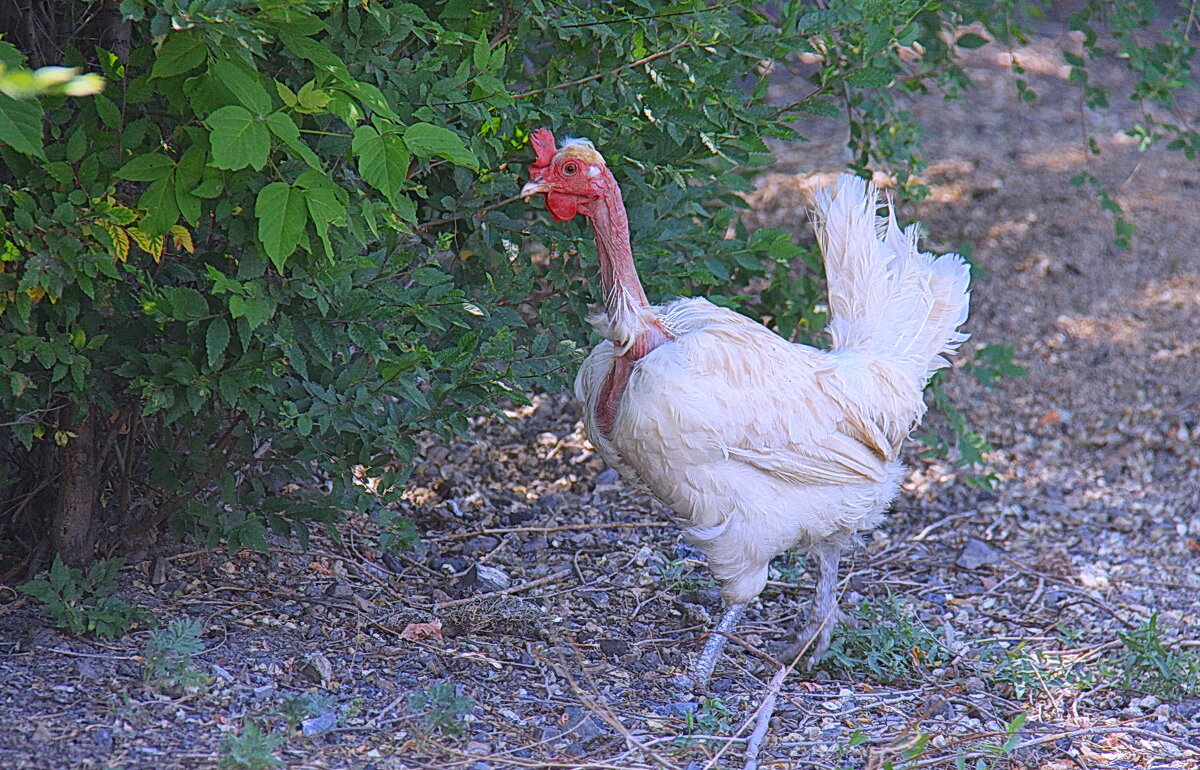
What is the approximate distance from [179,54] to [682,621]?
9.29 feet

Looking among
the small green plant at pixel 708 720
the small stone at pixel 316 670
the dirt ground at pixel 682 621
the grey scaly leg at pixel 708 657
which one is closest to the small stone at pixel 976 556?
the dirt ground at pixel 682 621

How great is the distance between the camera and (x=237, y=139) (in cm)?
257

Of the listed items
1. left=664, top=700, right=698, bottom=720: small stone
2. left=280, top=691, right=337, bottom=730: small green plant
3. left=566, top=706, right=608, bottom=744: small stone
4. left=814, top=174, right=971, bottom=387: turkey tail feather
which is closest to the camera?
left=280, top=691, right=337, bottom=730: small green plant

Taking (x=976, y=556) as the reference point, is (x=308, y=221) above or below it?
above

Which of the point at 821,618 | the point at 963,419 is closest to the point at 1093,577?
the point at 963,419

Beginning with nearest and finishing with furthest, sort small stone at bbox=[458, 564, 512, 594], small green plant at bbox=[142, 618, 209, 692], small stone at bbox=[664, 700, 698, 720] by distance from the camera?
small green plant at bbox=[142, 618, 209, 692]
small stone at bbox=[664, 700, 698, 720]
small stone at bbox=[458, 564, 512, 594]


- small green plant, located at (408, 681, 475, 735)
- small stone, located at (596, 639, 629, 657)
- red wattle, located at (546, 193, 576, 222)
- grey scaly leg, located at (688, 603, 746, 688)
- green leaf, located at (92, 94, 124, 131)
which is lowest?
small stone, located at (596, 639, 629, 657)

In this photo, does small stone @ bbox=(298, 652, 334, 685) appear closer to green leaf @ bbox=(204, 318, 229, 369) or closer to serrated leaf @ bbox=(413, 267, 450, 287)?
green leaf @ bbox=(204, 318, 229, 369)

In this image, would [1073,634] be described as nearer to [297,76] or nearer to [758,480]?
[758,480]

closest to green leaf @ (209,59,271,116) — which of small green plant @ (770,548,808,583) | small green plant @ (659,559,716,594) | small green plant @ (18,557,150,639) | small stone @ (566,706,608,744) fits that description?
small green plant @ (18,557,150,639)

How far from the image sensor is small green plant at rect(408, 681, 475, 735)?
3.30 m

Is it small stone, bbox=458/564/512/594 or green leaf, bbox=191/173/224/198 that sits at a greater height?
green leaf, bbox=191/173/224/198

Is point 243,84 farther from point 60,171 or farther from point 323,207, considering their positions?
point 60,171

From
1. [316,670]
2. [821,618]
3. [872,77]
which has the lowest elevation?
[821,618]
